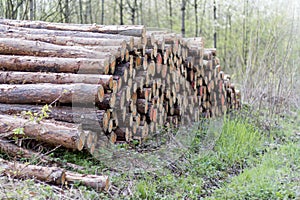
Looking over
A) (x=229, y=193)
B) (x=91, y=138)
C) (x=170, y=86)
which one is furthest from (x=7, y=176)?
(x=170, y=86)

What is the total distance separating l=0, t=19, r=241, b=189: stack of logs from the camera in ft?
15.6

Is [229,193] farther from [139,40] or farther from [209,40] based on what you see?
[209,40]

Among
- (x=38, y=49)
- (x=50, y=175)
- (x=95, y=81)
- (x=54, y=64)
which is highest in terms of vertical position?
(x=38, y=49)

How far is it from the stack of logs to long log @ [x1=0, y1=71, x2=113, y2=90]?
0.5 inches

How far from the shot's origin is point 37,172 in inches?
151

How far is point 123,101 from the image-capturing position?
5402 millimetres

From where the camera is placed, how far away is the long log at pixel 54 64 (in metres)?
5.03

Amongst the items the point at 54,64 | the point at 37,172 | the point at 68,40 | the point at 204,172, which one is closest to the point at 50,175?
the point at 37,172

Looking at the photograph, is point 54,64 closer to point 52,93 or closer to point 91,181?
point 52,93

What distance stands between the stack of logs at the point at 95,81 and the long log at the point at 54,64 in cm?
1

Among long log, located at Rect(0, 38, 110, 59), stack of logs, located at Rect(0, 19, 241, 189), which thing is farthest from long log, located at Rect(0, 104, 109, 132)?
long log, located at Rect(0, 38, 110, 59)

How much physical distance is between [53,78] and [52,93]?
0.99ft

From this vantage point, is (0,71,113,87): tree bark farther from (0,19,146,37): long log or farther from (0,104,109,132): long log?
(0,19,146,37): long log

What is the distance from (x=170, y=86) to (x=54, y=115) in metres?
2.37
